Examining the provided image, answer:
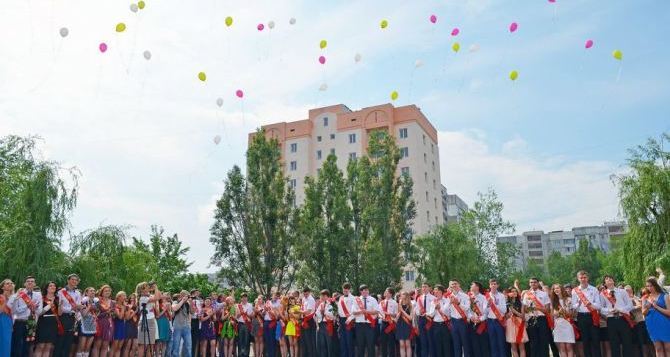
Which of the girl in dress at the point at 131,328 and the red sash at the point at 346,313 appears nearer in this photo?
the girl in dress at the point at 131,328

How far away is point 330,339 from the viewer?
1289 centimetres

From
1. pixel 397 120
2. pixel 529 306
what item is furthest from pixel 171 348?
pixel 397 120

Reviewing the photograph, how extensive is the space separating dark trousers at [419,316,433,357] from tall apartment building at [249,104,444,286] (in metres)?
36.1

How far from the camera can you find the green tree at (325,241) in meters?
28.1

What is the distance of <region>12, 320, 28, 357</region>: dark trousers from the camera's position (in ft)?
32.3

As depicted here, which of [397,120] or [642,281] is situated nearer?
[642,281]

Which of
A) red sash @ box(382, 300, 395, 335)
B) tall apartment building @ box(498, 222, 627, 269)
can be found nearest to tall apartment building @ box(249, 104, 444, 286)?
red sash @ box(382, 300, 395, 335)

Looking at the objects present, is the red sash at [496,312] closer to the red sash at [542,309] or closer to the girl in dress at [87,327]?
the red sash at [542,309]

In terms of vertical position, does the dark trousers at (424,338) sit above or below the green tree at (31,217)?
below

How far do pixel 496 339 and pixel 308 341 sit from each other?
4939mm

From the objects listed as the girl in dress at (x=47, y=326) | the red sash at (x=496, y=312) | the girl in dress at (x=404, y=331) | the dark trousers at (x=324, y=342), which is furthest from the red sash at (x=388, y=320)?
the girl in dress at (x=47, y=326)

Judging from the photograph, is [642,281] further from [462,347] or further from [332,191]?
[332,191]

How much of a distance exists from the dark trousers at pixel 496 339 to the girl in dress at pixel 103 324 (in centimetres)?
806

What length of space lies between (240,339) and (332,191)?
52.6ft
